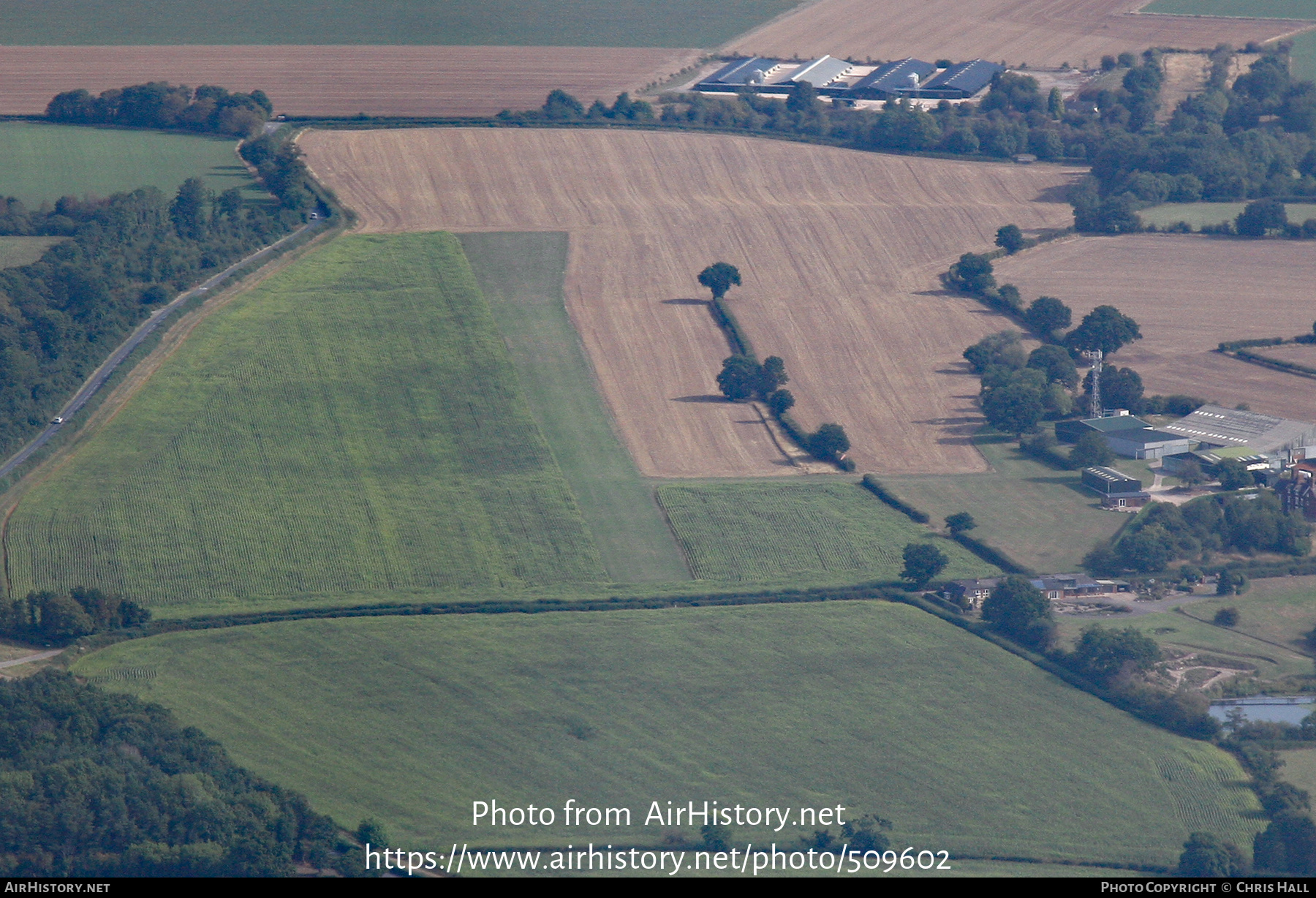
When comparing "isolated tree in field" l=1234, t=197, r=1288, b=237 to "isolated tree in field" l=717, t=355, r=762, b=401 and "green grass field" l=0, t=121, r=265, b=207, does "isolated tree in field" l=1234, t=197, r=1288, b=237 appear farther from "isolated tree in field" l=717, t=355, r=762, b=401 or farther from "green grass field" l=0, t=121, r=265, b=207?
"green grass field" l=0, t=121, r=265, b=207

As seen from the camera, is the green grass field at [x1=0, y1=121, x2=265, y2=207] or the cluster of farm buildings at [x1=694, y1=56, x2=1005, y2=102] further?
the cluster of farm buildings at [x1=694, y1=56, x2=1005, y2=102]

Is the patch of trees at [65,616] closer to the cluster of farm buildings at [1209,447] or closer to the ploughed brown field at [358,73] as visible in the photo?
the cluster of farm buildings at [1209,447]

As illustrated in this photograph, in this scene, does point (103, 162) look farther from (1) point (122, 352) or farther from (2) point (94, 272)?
(1) point (122, 352)

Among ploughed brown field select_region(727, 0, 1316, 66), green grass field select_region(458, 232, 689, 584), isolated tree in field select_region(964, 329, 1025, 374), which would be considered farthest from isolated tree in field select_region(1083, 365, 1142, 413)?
ploughed brown field select_region(727, 0, 1316, 66)

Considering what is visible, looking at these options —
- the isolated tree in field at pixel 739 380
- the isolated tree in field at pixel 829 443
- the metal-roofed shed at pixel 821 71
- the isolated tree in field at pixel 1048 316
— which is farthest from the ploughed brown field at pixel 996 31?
the isolated tree in field at pixel 829 443

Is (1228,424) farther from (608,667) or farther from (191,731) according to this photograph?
(191,731)

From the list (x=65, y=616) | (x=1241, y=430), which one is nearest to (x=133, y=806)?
(x=65, y=616)
